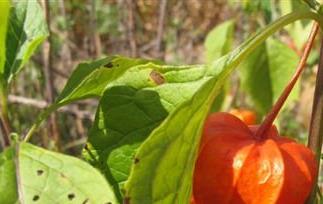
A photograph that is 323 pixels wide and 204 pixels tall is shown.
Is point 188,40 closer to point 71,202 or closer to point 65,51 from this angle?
point 65,51

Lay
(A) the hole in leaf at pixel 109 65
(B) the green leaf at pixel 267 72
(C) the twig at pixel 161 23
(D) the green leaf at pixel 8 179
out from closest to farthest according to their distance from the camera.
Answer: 1. (D) the green leaf at pixel 8 179
2. (A) the hole in leaf at pixel 109 65
3. (B) the green leaf at pixel 267 72
4. (C) the twig at pixel 161 23

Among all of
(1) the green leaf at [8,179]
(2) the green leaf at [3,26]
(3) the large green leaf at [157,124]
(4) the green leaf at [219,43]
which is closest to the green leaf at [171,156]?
(3) the large green leaf at [157,124]

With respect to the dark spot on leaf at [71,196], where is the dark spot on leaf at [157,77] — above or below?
above

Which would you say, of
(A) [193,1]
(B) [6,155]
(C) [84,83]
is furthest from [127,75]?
(A) [193,1]

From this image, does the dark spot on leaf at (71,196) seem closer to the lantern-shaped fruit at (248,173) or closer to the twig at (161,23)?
the lantern-shaped fruit at (248,173)

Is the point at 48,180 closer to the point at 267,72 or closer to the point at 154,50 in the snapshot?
the point at 267,72

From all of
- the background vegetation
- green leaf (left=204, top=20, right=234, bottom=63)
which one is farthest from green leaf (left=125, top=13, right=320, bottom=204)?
→ green leaf (left=204, top=20, right=234, bottom=63)

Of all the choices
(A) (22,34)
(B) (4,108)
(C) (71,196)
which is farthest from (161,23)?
(C) (71,196)

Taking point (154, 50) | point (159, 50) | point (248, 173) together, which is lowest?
point (154, 50)
